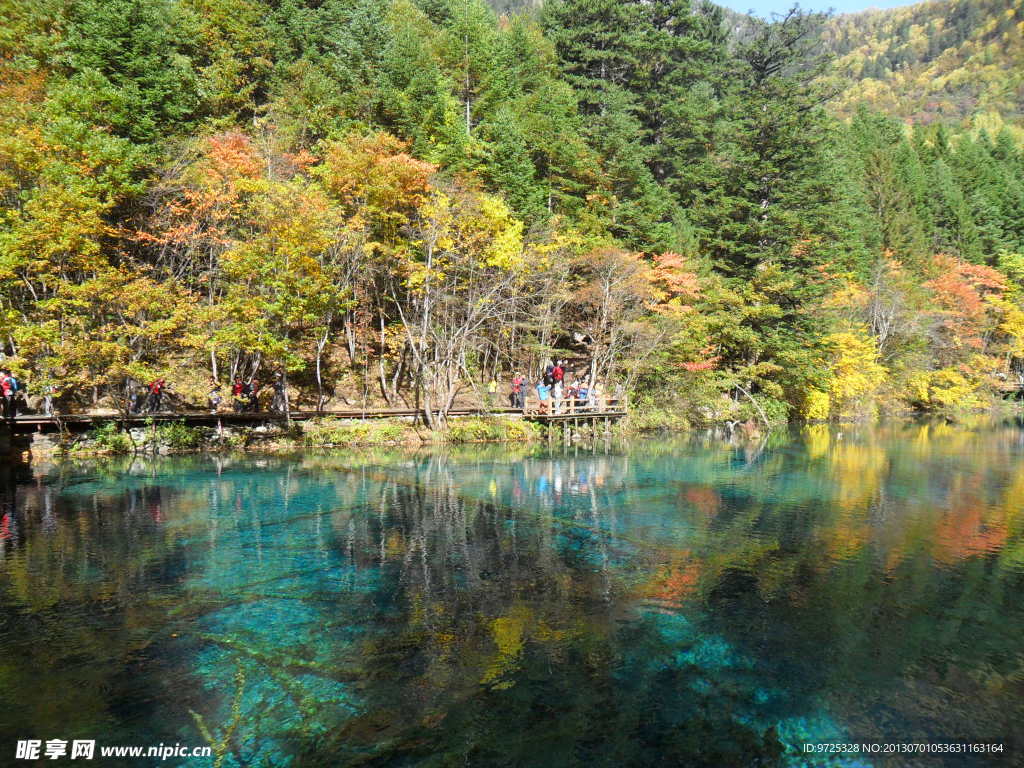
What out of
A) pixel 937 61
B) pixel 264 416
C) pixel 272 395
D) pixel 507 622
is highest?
pixel 937 61

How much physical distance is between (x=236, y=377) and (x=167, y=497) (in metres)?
9.57

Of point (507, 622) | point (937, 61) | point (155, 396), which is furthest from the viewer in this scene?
point (937, 61)

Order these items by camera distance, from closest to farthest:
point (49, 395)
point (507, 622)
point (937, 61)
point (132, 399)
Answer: point (507, 622) → point (49, 395) → point (132, 399) → point (937, 61)

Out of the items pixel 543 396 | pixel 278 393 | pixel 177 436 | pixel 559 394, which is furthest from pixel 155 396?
pixel 559 394

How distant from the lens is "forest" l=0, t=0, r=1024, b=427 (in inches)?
743

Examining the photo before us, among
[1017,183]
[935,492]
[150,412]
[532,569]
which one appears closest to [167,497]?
[150,412]

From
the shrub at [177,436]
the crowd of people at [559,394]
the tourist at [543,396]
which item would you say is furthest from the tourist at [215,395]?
the tourist at [543,396]

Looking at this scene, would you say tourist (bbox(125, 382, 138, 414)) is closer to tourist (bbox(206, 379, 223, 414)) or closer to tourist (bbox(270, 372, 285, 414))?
tourist (bbox(206, 379, 223, 414))

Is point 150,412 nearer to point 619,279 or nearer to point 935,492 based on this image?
point 619,279

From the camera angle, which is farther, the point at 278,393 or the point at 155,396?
the point at 278,393

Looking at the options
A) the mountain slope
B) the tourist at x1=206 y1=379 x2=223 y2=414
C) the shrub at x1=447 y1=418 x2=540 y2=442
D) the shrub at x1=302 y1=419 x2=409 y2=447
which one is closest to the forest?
the tourist at x1=206 y1=379 x2=223 y2=414

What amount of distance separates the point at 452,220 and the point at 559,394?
8.08m

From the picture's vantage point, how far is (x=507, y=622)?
7.53 m

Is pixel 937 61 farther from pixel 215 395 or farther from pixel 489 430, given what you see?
pixel 215 395
